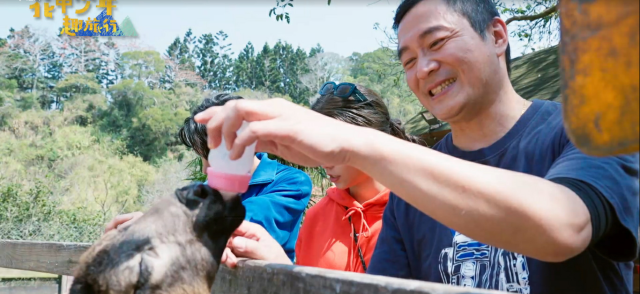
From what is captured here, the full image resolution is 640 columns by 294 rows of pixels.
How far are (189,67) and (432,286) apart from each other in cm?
7217

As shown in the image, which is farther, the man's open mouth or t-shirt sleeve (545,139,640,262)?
the man's open mouth

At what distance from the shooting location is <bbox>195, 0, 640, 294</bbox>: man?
1427 mm

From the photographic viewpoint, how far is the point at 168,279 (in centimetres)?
190

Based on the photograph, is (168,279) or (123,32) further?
(123,32)

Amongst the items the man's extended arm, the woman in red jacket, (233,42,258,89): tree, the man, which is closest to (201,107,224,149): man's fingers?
the man

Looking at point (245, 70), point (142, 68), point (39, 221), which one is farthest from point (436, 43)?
point (245, 70)

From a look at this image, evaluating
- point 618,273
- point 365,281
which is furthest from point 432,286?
point 618,273

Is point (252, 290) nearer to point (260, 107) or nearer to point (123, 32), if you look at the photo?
point (260, 107)

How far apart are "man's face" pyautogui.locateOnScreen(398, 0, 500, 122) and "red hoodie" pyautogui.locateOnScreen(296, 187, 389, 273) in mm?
1008

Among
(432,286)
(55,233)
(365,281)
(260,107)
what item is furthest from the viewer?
(55,233)

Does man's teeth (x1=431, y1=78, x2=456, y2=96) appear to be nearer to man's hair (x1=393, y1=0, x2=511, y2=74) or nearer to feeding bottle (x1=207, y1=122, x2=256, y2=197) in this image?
man's hair (x1=393, y1=0, x2=511, y2=74)

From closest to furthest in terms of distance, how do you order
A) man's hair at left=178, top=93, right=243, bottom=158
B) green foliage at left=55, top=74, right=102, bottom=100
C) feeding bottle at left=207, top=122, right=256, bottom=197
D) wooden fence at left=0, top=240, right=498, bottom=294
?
wooden fence at left=0, top=240, right=498, bottom=294 → feeding bottle at left=207, top=122, right=256, bottom=197 → man's hair at left=178, top=93, right=243, bottom=158 → green foliage at left=55, top=74, right=102, bottom=100

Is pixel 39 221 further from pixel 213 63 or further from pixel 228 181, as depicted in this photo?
pixel 213 63

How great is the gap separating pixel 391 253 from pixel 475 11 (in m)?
1.01
